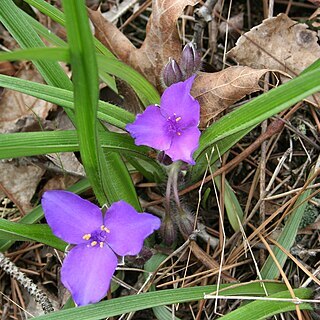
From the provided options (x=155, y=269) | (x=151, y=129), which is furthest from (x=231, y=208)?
(x=151, y=129)

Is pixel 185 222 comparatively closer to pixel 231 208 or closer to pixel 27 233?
pixel 231 208

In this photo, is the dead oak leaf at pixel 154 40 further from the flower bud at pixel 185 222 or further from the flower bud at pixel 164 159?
the flower bud at pixel 185 222

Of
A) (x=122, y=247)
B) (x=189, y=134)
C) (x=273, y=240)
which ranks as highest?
(x=189, y=134)

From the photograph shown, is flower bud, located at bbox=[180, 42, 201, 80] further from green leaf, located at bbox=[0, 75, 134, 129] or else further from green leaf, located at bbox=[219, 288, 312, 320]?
green leaf, located at bbox=[219, 288, 312, 320]

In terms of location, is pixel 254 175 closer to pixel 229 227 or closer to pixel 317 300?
pixel 229 227

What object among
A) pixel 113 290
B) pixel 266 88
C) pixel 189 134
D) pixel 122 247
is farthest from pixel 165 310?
pixel 266 88

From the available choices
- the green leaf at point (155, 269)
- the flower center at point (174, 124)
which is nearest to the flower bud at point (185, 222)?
the green leaf at point (155, 269)
